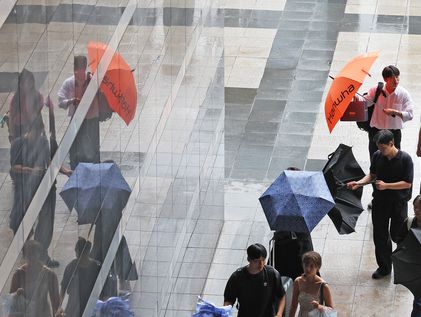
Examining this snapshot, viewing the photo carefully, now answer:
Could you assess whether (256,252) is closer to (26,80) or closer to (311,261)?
(311,261)

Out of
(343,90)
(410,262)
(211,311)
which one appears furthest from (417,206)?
(343,90)

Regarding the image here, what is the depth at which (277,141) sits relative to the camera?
16719 mm

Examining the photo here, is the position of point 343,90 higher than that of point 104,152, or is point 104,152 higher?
point 104,152

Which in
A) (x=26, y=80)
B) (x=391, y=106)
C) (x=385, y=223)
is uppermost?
(x=26, y=80)

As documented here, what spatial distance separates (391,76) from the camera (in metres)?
14.2

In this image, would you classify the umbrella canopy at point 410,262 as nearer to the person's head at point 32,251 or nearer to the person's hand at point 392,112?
the person's hand at point 392,112

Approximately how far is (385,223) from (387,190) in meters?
0.43

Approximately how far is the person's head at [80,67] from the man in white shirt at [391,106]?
6.83 meters

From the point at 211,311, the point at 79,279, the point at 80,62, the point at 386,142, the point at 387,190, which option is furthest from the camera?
the point at 387,190

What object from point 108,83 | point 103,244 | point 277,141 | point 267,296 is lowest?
point 277,141

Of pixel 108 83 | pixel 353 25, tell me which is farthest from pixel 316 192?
pixel 353 25

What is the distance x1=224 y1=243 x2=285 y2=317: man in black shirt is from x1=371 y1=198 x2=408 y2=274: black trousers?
2.52m

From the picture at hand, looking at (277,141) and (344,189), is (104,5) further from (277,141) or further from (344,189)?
(277,141)

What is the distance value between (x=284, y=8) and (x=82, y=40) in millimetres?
14431
